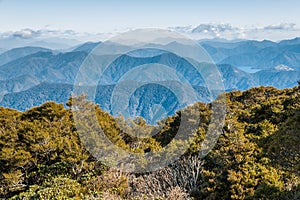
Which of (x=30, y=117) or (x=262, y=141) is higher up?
(x=262, y=141)

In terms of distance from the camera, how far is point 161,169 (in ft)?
70.8

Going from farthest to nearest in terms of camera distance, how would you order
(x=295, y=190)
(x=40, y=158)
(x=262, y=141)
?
1. (x=40, y=158)
2. (x=262, y=141)
3. (x=295, y=190)

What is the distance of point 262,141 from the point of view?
720 inches

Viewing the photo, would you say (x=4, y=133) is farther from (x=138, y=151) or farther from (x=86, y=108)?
(x=138, y=151)

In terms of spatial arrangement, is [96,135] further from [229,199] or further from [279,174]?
[279,174]

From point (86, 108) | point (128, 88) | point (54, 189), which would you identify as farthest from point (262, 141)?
point (128, 88)

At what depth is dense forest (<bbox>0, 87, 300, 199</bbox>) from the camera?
1527 cm

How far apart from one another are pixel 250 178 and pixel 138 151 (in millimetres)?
9896

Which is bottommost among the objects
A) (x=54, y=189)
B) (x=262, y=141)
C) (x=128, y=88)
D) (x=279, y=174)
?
(x=128, y=88)

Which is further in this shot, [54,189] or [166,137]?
[166,137]

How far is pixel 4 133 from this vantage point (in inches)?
966

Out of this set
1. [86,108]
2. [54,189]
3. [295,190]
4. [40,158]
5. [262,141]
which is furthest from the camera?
[86,108]

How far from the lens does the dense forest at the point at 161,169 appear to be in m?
15.3

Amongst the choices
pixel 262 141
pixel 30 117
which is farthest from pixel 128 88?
pixel 262 141
